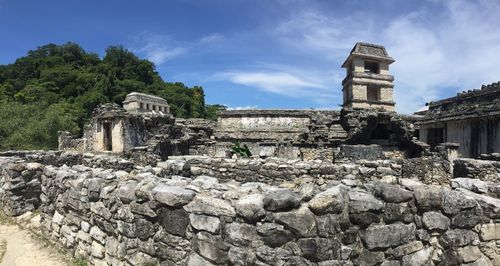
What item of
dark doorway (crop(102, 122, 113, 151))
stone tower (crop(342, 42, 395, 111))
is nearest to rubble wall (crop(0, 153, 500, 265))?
dark doorway (crop(102, 122, 113, 151))

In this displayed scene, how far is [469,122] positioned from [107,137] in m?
21.8

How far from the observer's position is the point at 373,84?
31469 millimetres

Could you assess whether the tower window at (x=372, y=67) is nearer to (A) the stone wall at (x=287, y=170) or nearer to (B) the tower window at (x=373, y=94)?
(B) the tower window at (x=373, y=94)

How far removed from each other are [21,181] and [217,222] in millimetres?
5859

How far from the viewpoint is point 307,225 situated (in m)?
2.82

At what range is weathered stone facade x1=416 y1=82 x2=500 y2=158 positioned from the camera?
51.7 ft

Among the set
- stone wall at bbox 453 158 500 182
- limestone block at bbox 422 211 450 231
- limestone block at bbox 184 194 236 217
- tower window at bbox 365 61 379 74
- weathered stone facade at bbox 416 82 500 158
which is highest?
tower window at bbox 365 61 379 74

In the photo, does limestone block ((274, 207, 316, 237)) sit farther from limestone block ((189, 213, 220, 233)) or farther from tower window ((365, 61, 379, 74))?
tower window ((365, 61, 379, 74))

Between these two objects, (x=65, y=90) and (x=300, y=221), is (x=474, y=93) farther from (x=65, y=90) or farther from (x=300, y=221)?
(x=65, y=90)

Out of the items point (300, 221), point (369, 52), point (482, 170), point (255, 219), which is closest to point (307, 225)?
point (300, 221)

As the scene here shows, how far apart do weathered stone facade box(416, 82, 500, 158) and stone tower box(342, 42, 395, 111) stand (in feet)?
33.3

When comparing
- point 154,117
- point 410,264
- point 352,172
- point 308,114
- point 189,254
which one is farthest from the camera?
point 308,114

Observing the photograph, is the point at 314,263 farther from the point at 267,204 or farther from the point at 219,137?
the point at 219,137

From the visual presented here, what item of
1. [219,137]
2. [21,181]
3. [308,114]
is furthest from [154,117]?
[21,181]
